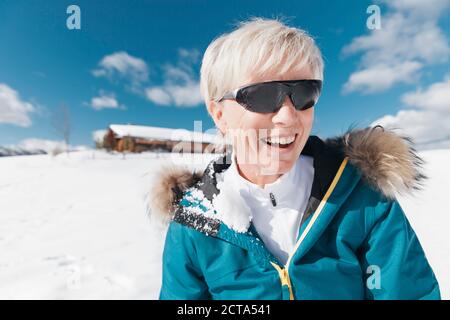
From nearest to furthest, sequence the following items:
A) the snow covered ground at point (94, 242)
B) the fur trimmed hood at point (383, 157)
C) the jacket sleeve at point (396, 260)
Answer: the jacket sleeve at point (396, 260), the fur trimmed hood at point (383, 157), the snow covered ground at point (94, 242)

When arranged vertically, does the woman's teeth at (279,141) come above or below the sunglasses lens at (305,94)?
below

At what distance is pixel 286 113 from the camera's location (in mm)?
1257

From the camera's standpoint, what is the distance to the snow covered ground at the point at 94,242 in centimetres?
282

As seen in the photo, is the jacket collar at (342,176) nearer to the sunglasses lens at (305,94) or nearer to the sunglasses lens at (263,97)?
the sunglasses lens at (305,94)

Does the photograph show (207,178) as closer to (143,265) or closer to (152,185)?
(152,185)

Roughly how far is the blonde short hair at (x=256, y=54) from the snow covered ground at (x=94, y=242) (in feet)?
1.99

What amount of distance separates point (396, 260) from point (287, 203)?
529 millimetres

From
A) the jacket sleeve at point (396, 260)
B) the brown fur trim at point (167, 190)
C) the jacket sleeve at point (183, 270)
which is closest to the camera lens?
the jacket sleeve at point (396, 260)

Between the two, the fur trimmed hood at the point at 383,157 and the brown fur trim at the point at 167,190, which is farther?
the brown fur trim at the point at 167,190

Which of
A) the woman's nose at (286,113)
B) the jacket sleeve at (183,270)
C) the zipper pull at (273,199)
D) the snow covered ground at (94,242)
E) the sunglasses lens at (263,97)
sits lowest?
the snow covered ground at (94,242)

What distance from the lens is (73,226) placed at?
16.8 feet

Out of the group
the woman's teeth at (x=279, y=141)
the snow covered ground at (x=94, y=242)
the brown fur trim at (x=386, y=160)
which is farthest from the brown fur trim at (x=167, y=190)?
the brown fur trim at (x=386, y=160)

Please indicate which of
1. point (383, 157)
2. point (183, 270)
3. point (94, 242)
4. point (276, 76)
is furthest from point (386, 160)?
point (94, 242)
